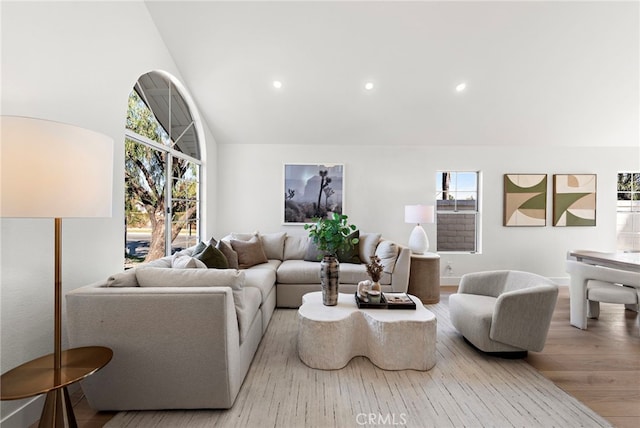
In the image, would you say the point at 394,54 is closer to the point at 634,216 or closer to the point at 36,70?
the point at 36,70

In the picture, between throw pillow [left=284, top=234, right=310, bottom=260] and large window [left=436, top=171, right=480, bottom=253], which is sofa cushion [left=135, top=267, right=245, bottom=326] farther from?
large window [left=436, top=171, right=480, bottom=253]

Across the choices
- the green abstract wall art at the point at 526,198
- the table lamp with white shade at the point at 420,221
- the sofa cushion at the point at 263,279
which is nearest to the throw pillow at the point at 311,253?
the sofa cushion at the point at 263,279

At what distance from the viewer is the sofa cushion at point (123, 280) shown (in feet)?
5.62

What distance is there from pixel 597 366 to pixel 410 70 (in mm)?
3401

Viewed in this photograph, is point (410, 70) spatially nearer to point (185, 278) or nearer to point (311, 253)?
point (311, 253)

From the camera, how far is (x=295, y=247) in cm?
420

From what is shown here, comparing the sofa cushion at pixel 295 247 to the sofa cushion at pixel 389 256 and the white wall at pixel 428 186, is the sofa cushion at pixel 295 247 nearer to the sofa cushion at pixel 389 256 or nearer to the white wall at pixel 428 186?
the white wall at pixel 428 186

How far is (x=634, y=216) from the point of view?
470 centimetres

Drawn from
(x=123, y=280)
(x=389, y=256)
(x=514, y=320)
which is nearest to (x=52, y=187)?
(x=123, y=280)

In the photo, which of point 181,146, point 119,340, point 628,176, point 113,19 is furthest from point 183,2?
point 628,176

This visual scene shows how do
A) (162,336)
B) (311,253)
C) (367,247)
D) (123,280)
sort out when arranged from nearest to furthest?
1. (162,336)
2. (123,280)
3. (367,247)
4. (311,253)

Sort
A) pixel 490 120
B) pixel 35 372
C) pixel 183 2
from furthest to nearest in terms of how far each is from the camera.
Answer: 1. pixel 490 120
2. pixel 183 2
3. pixel 35 372

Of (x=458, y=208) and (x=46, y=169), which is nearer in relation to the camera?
(x=46, y=169)

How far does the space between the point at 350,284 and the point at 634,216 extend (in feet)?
16.5
